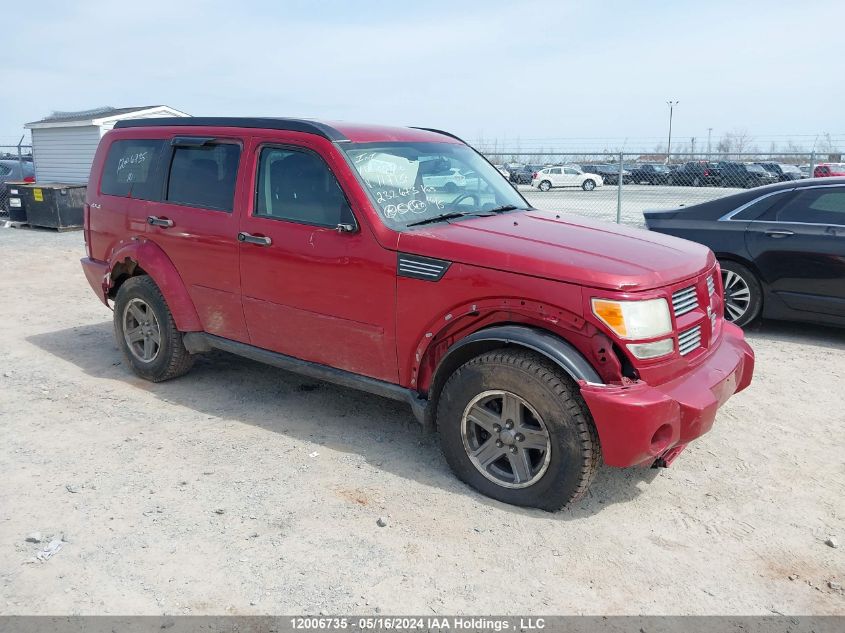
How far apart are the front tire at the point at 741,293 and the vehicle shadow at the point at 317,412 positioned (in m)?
3.39

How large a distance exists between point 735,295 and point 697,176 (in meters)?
17.9

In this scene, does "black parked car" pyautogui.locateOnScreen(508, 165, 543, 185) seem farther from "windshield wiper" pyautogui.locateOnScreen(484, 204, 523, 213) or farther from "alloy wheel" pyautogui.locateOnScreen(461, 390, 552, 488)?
"alloy wheel" pyautogui.locateOnScreen(461, 390, 552, 488)

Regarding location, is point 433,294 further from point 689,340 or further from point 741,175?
point 741,175

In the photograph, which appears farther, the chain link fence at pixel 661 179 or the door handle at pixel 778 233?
the chain link fence at pixel 661 179

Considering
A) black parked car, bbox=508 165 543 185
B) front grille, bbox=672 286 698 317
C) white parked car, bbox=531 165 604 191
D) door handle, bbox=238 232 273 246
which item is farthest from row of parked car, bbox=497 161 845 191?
front grille, bbox=672 286 698 317

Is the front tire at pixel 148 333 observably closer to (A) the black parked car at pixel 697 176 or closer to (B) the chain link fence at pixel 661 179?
(B) the chain link fence at pixel 661 179

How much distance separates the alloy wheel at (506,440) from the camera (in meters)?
3.56

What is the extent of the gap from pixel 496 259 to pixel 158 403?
2887 mm

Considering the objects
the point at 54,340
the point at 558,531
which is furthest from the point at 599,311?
the point at 54,340

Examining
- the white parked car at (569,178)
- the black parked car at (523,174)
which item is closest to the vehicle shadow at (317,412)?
the black parked car at (523,174)

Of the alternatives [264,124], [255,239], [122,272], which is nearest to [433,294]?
[255,239]

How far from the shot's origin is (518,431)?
3594 millimetres

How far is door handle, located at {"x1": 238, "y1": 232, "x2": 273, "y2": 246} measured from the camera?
4445 millimetres

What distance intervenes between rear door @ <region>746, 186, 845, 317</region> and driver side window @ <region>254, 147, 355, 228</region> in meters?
4.46
